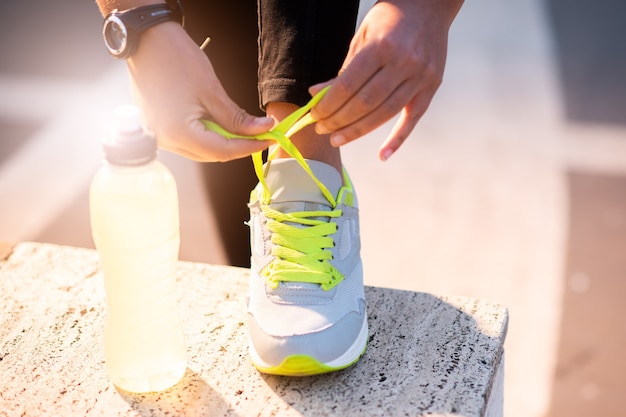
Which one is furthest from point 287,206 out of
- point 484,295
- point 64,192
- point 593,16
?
point 593,16

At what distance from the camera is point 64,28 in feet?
12.8

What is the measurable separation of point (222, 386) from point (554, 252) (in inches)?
56.7

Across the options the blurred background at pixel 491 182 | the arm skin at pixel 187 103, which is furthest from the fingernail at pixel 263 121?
the blurred background at pixel 491 182

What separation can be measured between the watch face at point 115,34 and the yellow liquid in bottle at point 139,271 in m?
0.20

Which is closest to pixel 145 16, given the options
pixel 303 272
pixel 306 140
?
pixel 306 140

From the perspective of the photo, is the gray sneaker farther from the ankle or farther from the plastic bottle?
the plastic bottle

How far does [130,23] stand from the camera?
3.57 feet

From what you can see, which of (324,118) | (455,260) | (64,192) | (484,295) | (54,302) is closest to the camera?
(324,118)

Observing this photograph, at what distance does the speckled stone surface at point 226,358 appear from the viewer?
113 cm

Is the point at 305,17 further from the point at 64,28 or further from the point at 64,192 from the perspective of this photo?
the point at 64,28

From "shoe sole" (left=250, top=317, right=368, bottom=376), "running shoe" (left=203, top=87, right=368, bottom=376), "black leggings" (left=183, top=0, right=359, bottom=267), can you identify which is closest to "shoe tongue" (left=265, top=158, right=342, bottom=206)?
"running shoe" (left=203, top=87, right=368, bottom=376)

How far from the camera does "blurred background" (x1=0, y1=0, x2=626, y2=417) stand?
203cm

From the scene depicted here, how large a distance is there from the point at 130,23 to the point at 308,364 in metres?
0.56

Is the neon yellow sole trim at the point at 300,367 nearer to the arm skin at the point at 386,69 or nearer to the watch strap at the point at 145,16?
the arm skin at the point at 386,69
